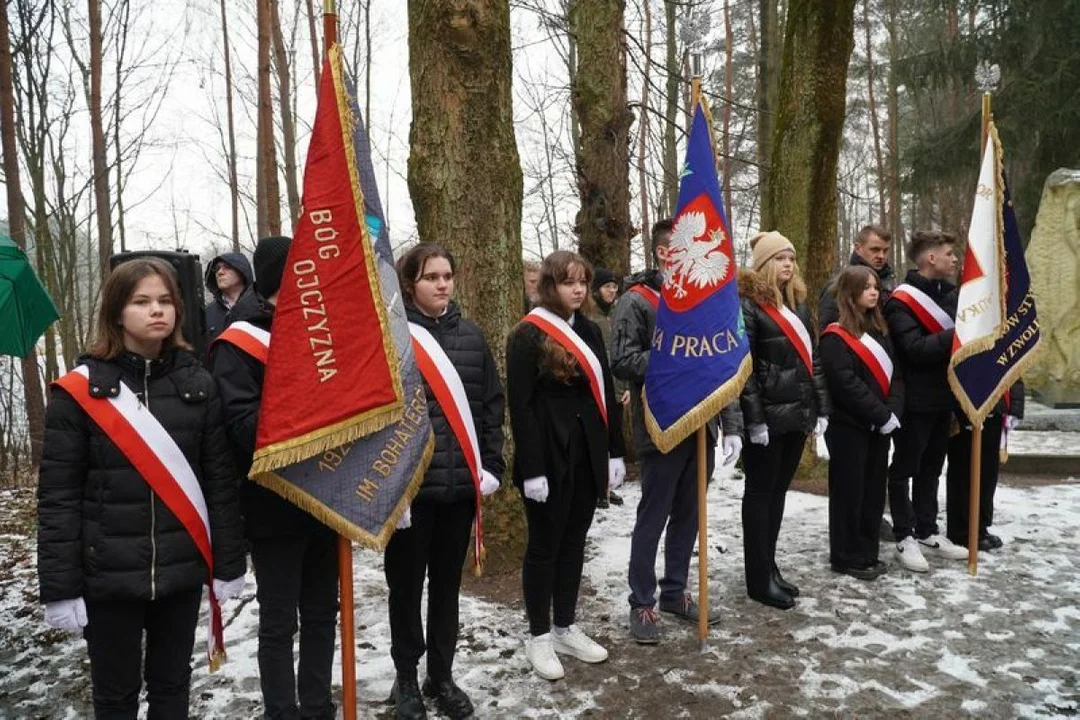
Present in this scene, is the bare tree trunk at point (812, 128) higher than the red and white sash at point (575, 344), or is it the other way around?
the bare tree trunk at point (812, 128)

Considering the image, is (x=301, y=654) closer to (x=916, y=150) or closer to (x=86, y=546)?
(x=86, y=546)

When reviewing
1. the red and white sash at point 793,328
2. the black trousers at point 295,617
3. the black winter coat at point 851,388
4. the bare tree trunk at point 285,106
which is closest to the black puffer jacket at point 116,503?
the black trousers at point 295,617

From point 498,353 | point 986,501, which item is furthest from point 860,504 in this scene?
point 498,353

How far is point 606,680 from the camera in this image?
3.60 meters

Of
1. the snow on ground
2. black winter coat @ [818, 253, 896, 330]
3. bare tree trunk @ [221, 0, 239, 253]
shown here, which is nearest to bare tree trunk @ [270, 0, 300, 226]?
bare tree trunk @ [221, 0, 239, 253]

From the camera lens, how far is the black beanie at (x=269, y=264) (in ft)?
9.56

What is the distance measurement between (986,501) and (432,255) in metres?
4.54

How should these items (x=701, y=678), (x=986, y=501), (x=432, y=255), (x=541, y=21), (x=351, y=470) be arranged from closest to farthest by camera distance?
(x=351, y=470) → (x=432, y=255) → (x=701, y=678) → (x=986, y=501) → (x=541, y=21)

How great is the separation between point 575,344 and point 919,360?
2.72m

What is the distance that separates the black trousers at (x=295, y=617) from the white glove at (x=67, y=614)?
598 mm

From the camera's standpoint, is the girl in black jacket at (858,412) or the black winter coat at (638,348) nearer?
the black winter coat at (638,348)

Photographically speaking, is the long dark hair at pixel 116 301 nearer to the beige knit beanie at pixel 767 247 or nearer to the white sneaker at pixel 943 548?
the beige knit beanie at pixel 767 247

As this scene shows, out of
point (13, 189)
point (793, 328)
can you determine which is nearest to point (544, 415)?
point (793, 328)

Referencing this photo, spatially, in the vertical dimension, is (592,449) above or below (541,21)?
below
